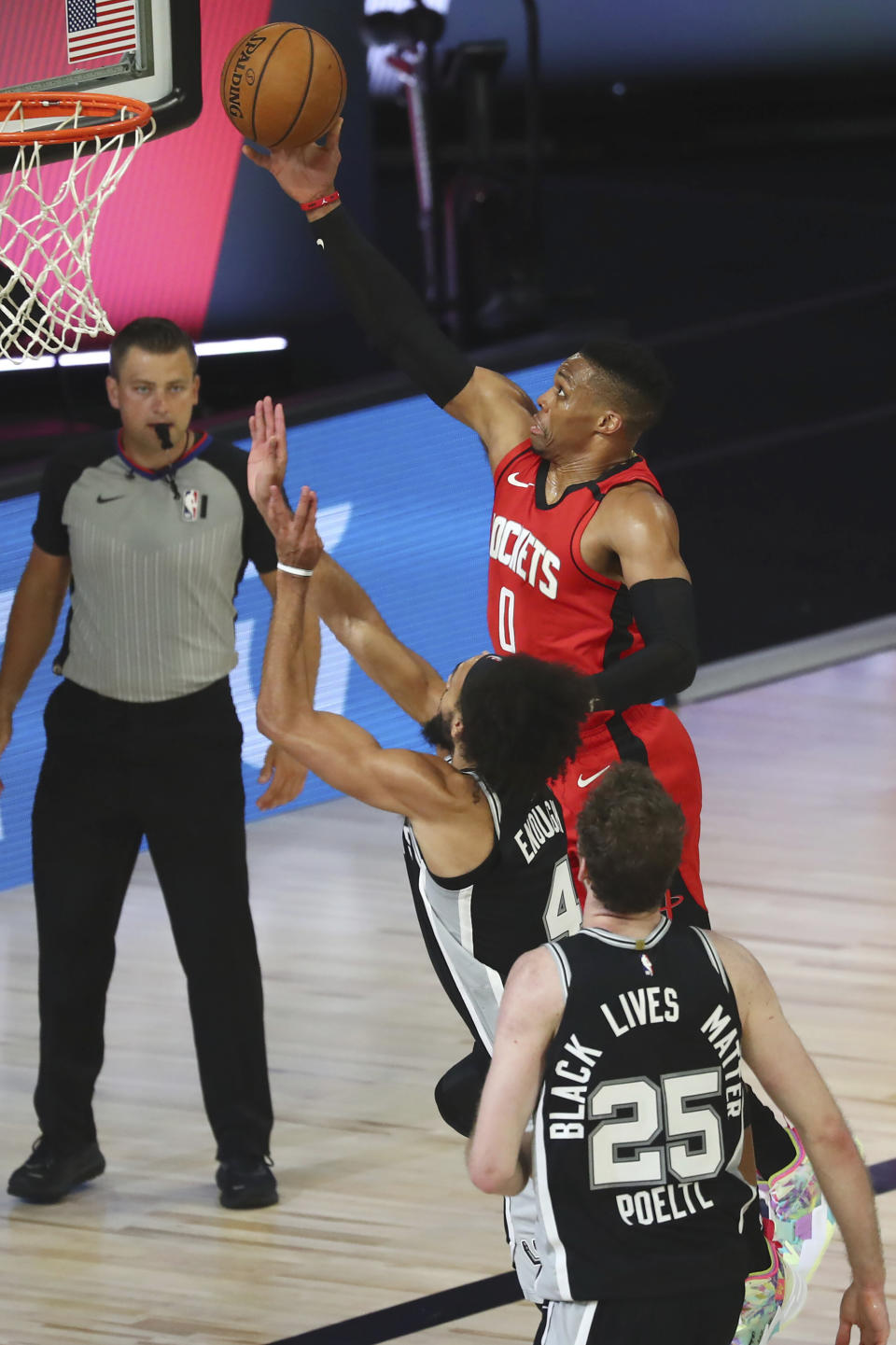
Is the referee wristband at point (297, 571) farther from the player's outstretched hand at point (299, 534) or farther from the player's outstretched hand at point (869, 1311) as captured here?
the player's outstretched hand at point (869, 1311)

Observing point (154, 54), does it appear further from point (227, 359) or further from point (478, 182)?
point (478, 182)

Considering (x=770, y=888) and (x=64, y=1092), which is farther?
(x=770, y=888)

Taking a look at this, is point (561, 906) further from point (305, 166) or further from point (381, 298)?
point (305, 166)

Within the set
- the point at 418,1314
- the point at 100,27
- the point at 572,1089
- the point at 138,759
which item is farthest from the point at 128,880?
the point at 572,1089

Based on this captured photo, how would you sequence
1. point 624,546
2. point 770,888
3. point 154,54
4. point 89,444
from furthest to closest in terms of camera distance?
point 770,888, point 89,444, point 154,54, point 624,546

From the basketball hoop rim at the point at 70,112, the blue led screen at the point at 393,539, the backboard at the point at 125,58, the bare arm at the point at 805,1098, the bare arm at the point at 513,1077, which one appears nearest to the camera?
the bare arm at the point at 513,1077

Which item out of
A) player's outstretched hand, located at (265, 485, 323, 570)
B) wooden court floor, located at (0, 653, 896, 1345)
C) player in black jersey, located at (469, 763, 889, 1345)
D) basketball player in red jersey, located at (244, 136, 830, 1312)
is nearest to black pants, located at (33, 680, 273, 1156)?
wooden court floor, located at (0, 653, 896, 1345)

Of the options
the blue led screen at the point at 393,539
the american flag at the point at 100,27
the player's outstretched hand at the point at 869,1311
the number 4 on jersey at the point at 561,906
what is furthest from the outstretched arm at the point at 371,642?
the blue led screen at the point at 393,539

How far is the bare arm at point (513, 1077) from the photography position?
2.80 metres

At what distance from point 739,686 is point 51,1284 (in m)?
5.85

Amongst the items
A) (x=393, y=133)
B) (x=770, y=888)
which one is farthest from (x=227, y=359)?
(x=393, y=133)

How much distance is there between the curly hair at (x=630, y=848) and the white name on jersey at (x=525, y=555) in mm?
1194

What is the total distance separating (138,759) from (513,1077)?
84.1 inches

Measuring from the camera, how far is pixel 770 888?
7109 mm
